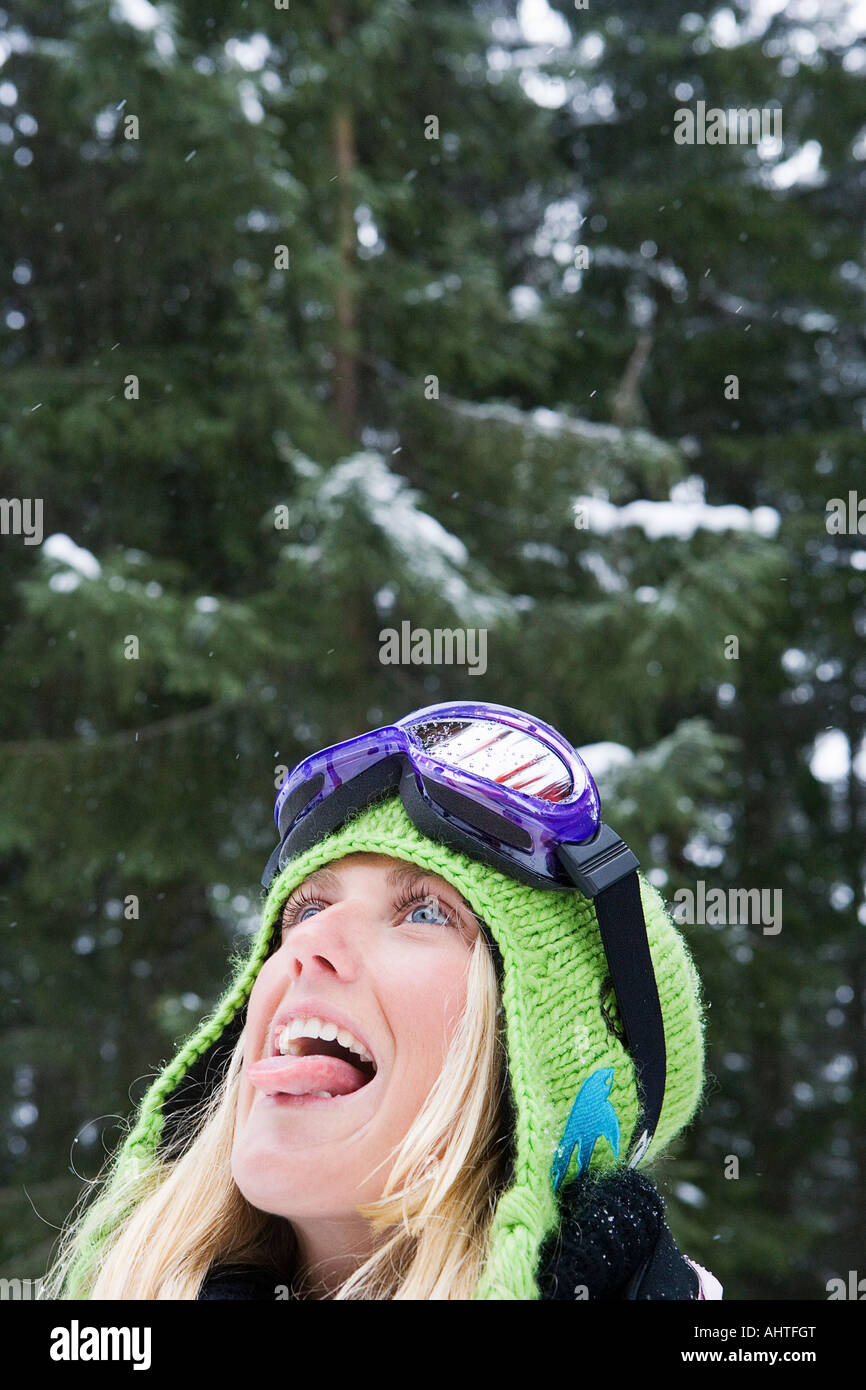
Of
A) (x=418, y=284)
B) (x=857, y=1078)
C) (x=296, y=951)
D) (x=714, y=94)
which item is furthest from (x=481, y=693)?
(x=857, y=1078)

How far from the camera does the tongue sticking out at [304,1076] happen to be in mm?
1285

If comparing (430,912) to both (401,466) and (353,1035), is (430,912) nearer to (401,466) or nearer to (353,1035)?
(353,1035)

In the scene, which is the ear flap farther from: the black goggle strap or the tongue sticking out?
the black goggle strap

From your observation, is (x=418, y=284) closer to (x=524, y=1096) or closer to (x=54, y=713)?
(x=54, y=713)

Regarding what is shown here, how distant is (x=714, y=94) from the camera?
925 cm

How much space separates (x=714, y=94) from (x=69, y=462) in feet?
18.6

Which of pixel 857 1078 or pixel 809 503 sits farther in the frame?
pixel 857 1078

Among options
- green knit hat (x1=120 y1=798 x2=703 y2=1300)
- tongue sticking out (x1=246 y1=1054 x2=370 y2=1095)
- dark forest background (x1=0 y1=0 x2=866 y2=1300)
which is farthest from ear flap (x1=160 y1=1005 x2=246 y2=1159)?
dark forest background (x1=0 y1=0 x2=866 y2=1300)

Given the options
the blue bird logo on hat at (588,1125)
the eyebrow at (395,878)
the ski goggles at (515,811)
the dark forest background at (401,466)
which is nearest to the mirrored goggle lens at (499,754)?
the ski goggles at (515,811)

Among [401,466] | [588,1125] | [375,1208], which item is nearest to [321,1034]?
[375,1208]

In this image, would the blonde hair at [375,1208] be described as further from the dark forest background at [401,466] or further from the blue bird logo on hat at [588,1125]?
the dark forest background at [401,466]

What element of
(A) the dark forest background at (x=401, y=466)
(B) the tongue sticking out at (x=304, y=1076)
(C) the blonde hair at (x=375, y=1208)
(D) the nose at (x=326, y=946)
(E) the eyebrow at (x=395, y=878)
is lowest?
(C) the blonde hair at (x=375, y=1208)

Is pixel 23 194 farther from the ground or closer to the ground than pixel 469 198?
closer to the ground
